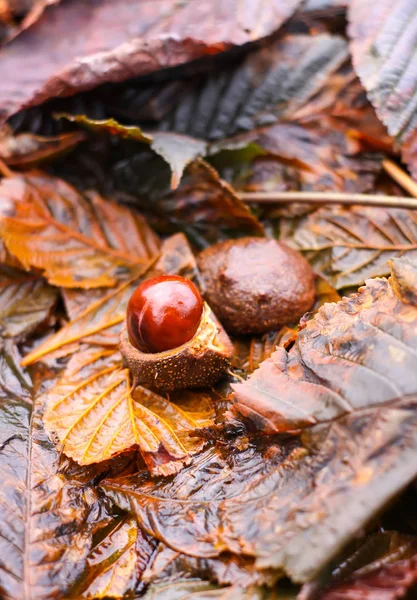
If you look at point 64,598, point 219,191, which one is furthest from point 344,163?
point 64,598

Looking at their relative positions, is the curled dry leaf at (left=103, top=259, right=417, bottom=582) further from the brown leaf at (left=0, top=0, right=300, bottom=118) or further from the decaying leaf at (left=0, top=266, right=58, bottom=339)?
the brown leaf at (left=0, top=0, right=300, bottom=118)

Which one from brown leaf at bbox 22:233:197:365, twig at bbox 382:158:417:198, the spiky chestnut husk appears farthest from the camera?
twig at bbox 382:158:417:198

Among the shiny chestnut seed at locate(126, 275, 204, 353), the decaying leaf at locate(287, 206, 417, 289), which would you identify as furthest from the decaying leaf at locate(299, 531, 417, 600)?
the decaying leaf at locate(287, 206, 417, 289)

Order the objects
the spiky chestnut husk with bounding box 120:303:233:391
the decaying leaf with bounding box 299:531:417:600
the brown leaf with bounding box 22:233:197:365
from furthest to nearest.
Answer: the brown leaf with bounding box 22:233:197:365 → the spiky chestnut husk with bounding box 120:303:233:391 → the decaying leaf with bounding box 299:531:417:600

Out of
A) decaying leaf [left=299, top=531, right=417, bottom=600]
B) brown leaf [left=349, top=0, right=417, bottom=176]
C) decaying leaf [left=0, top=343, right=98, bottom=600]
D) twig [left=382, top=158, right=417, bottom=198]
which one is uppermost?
brown leaf [left=349, top=0, right=417, bottom=176]

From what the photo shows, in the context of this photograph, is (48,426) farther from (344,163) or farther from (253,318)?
(344,163)

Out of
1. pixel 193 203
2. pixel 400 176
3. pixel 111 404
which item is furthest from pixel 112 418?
pixel 400 176

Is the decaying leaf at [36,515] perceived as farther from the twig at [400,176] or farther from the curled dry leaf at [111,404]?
the twig at [400,176]
